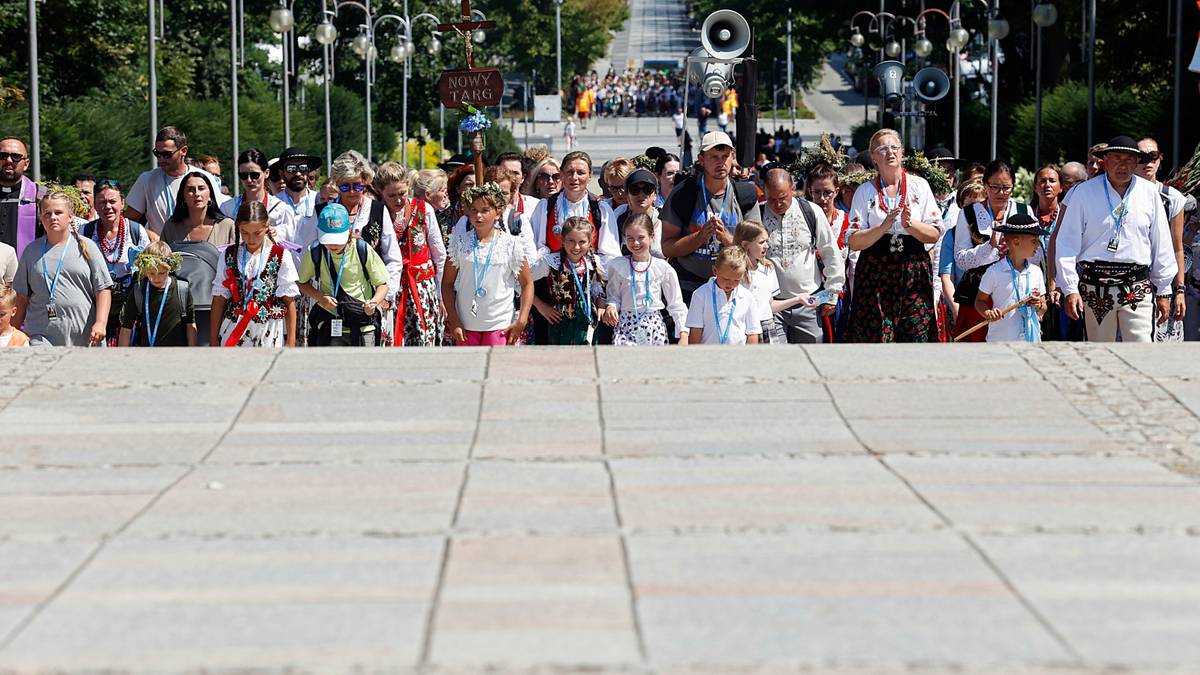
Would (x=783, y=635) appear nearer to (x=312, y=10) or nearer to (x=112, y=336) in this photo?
(x=112, y=336)

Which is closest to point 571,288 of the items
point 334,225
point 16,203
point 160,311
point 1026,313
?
point 334,225

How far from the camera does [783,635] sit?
6141mm

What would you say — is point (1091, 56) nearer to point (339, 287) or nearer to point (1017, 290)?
point (1017, 290)

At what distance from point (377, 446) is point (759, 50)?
95440mm

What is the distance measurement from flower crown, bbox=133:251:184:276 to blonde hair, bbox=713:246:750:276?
333cm

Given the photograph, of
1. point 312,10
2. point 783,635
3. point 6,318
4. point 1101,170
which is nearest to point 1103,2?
point 312,10

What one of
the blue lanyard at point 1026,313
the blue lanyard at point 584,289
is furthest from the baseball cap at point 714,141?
the blue lanyard at point 1026,313

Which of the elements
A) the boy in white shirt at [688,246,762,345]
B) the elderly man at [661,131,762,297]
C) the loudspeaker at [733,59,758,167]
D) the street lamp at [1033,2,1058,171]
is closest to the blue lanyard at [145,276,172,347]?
the elderly man at [661,131,762,297]

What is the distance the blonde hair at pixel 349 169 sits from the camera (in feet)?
43.3

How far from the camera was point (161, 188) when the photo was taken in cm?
1472

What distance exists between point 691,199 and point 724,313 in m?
0.98

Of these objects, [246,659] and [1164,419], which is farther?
[1164,419]

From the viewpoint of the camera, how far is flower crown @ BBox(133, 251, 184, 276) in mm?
12578

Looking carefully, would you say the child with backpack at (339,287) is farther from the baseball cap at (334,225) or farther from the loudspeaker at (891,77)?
the loudspeaker at (891,77)
